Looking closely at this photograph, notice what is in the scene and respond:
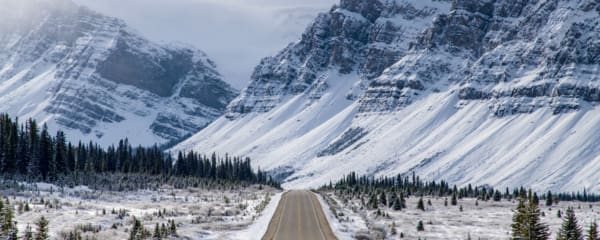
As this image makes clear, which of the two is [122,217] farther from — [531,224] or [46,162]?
[46,162]

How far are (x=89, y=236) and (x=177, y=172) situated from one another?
422ft

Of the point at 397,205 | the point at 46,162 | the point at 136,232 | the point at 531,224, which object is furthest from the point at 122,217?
the point at 46,162

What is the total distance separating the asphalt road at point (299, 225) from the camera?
4462cm

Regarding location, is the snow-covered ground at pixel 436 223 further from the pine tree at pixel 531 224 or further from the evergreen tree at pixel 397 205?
the pine tree at pixel 531 224

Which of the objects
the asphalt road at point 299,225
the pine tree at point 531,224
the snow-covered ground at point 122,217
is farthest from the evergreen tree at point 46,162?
the pine tree at point 531,224

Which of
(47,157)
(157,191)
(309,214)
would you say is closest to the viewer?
(309,214)

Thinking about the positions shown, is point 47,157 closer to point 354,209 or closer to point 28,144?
point 28,144

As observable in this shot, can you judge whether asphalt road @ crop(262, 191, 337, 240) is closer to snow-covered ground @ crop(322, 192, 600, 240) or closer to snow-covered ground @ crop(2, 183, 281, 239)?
snow-covered ground @ crop(2, 183, 281, 239)

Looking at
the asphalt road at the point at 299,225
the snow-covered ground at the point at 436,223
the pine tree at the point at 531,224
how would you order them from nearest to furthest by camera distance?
the pine tree at the point at 531,224, the asphalt road at the point at 299,225, the snow-covered ground at the point at 436,223

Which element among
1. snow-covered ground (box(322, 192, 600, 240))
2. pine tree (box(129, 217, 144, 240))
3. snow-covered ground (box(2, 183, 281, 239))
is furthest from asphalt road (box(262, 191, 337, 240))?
pine tree (box(129, 217, 144, 240))

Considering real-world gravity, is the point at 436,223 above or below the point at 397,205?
below

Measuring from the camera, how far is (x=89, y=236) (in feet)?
123

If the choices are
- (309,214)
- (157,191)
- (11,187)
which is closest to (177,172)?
(157,191)

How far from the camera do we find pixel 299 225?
52.3 meters
